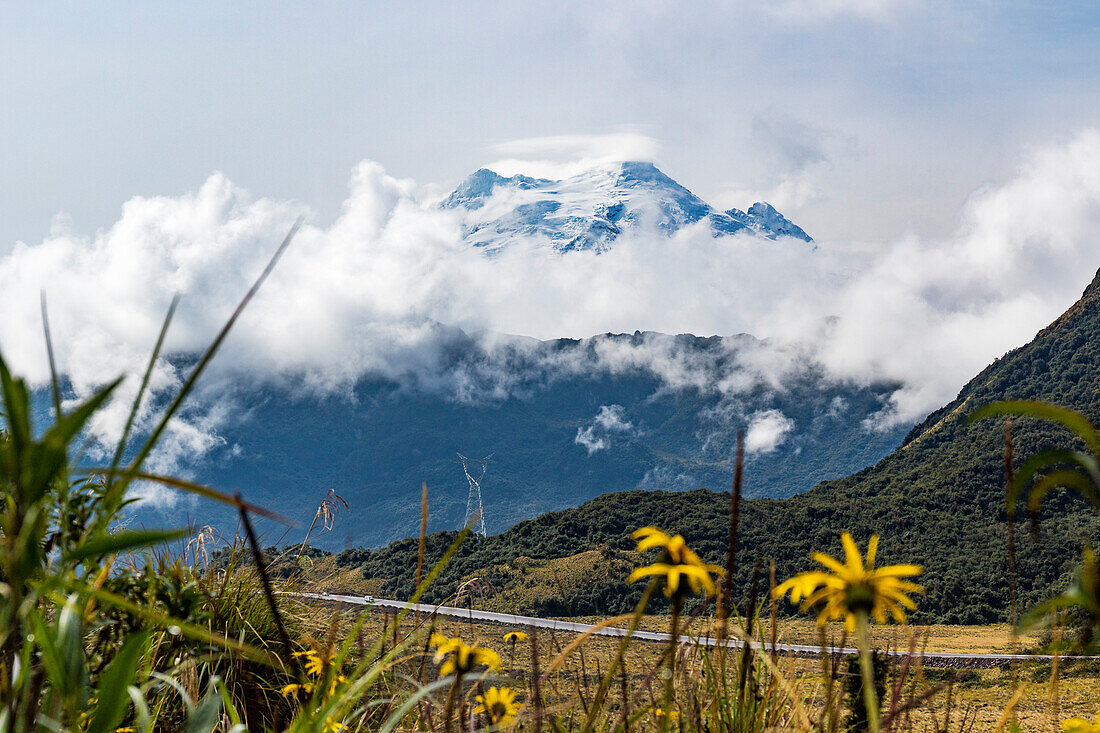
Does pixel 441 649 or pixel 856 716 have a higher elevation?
pixel 441 649

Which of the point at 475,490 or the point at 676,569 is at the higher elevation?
the point at 475,490

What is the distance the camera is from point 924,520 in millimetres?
79125

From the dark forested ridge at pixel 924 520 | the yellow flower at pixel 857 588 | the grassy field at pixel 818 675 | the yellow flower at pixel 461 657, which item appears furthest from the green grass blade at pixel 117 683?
the dark forested ridge at pixel 924 520

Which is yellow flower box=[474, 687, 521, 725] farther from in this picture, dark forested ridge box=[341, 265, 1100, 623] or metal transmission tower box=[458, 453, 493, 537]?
dark forested ridge box=[341, 265, 1100, 623]

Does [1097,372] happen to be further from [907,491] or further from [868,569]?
[868,569]

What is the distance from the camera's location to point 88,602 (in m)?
1.92

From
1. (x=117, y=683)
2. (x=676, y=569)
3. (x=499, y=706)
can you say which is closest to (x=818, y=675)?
(x=499, y=706)

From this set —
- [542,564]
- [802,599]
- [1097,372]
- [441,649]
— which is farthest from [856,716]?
[1097,372]

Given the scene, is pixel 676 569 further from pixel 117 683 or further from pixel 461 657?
pixel 117 683

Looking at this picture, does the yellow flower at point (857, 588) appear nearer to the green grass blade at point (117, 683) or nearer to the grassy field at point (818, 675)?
the grassy field at point (818, 675)

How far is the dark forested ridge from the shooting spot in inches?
2286

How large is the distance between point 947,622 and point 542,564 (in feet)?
97.7

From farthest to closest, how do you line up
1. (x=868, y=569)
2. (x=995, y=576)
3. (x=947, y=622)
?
(x=995, y=576) < (x=947, y=622) < (x=868, y=569)

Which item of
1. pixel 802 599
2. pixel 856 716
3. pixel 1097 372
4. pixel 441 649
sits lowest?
pixel 856 716
